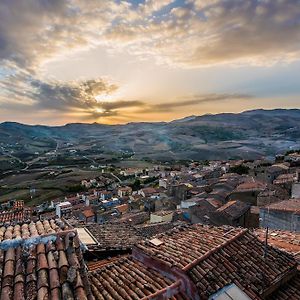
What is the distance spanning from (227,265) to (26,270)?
3692mm

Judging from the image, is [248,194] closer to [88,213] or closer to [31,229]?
[88,213]

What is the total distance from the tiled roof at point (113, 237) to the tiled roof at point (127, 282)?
2.87 metres

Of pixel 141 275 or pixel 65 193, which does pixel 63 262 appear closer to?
pixel 141 275

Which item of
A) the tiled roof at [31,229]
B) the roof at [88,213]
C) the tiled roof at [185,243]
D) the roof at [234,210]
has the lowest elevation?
the roof at [88,213]

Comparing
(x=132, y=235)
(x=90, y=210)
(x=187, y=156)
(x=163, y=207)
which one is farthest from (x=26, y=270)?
(x=187, y=156)

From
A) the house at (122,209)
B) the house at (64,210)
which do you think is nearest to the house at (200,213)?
Result: the house at (122,209)

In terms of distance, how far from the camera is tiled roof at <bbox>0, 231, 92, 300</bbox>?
3650 mm

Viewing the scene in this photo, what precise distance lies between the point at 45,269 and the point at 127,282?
2.06 m

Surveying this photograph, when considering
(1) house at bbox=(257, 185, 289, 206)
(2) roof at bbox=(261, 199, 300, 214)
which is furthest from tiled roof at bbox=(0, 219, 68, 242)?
(1) house at bbox=(257, 185, 289, 206)

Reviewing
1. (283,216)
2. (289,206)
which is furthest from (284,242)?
(289,206)

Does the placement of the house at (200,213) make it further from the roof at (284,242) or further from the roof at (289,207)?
the roof at (284,242)

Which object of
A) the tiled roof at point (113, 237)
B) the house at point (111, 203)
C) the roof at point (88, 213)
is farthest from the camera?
the house at point (111, 203)

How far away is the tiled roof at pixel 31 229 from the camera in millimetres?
5295

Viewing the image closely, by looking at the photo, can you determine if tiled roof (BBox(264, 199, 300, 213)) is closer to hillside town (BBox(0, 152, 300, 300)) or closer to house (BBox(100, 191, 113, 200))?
hillside town (BBox(0, 152, 300, 300))
